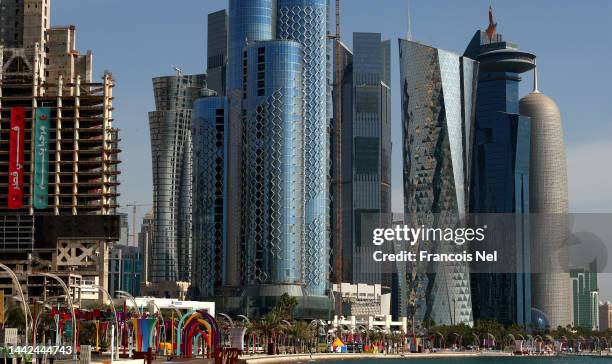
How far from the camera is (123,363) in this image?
11044 cm

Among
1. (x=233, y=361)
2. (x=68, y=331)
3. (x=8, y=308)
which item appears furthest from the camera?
(x=8, y=308)

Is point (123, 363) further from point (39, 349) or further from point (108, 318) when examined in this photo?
point (108, 318)

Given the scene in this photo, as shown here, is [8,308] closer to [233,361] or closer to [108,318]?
[108,318]

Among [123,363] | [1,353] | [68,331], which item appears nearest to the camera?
[1,353]

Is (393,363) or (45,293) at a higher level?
(45,293)

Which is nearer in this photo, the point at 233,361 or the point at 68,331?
the point at 233,361

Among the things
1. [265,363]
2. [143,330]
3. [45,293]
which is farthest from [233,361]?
[45,293]

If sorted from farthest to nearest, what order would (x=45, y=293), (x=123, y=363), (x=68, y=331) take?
(x=45, y=293) < (x=68, y=331) < (x=123, y=363)

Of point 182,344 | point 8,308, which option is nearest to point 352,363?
point 182,344

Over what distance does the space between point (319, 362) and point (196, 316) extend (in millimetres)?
38486

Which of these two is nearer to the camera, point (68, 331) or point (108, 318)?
point (68, 331)

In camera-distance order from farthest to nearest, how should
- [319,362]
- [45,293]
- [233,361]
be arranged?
[45,293]
[319,362]
[233,361]

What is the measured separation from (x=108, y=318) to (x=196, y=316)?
1320 cm

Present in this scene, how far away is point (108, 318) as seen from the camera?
497 feet
